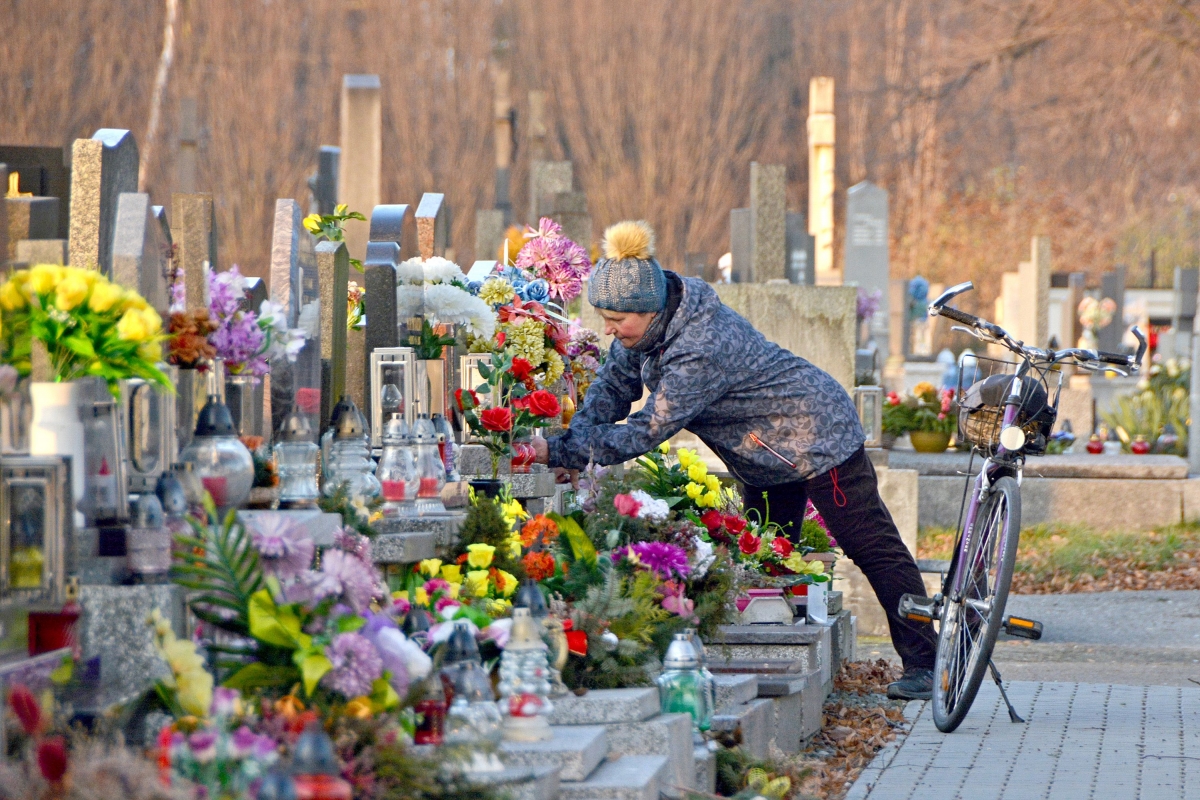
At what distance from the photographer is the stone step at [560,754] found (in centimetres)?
364

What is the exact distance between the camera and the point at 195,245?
523cm

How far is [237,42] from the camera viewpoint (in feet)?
110

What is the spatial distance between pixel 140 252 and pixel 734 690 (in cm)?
221

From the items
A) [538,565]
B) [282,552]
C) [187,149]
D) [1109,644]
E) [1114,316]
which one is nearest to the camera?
[282,552]

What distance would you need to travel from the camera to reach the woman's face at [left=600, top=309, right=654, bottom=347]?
567 cm

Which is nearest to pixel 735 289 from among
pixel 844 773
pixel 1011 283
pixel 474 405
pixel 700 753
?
pixel 474 405

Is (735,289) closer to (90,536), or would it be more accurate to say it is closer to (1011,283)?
(90,536)

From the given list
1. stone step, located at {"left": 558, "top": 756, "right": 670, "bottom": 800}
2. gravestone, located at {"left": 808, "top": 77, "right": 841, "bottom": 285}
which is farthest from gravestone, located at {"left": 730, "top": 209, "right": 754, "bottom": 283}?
stone step, located at {"left": 558, "top": 756, "right": 670, "bottom": 800}

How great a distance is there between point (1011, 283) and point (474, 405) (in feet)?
61.7

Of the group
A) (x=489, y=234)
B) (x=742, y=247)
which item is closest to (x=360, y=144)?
(x=489, y=234)

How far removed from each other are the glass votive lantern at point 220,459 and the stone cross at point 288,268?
53.2 inches

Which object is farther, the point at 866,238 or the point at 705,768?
the point at 866,238

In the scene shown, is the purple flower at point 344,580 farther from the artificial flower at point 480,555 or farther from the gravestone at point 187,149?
the gravestone at point 187,149

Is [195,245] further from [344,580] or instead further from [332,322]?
[344,580]
